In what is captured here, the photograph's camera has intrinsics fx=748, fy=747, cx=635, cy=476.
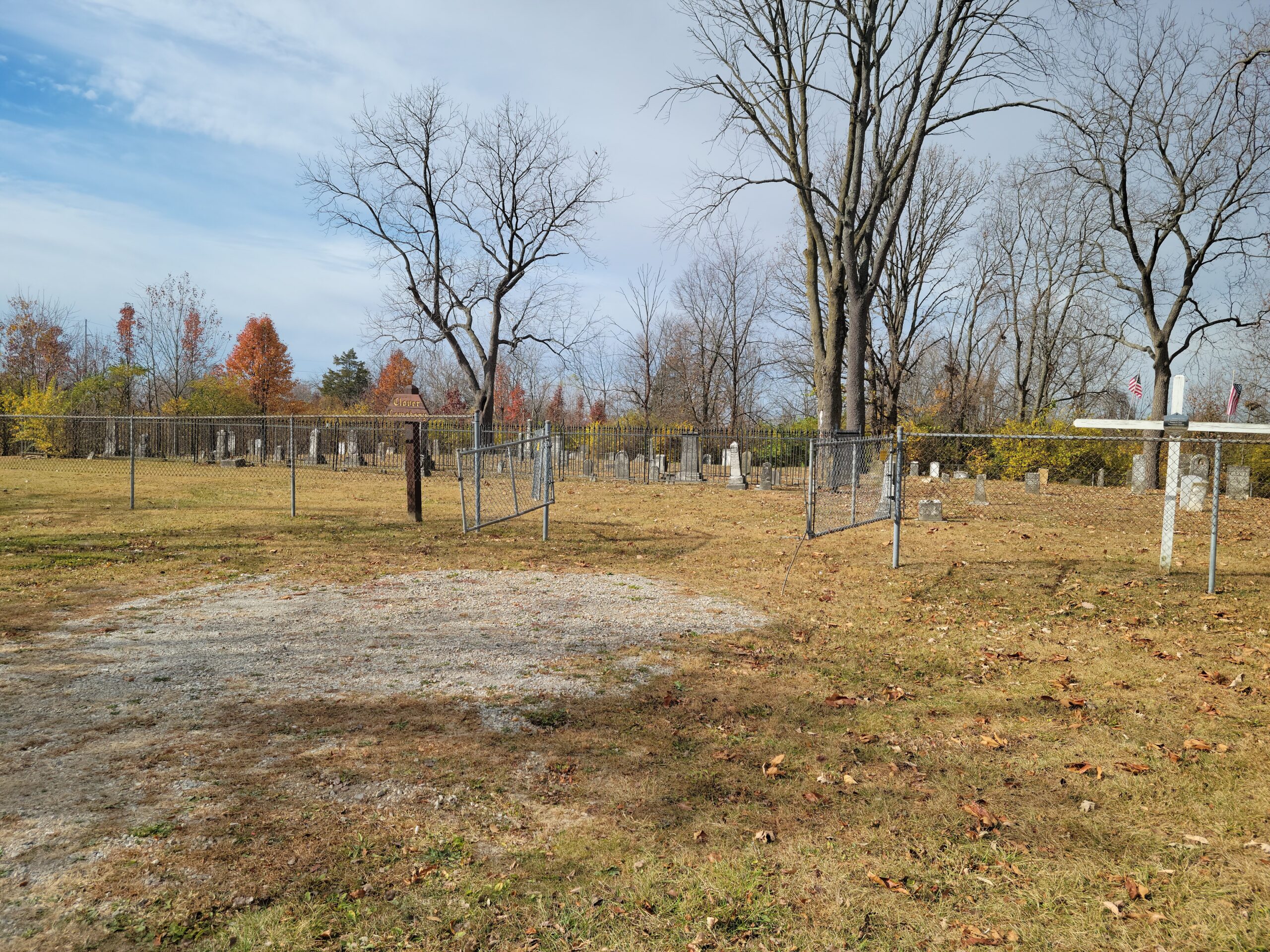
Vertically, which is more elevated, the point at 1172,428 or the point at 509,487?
the point at 1172,428

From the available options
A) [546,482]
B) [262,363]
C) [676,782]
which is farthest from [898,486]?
[262,363]

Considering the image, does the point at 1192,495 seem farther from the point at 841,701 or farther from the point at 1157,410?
the point at 841,701

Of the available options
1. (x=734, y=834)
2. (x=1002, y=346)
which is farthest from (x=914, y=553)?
(x=1002, y=346)

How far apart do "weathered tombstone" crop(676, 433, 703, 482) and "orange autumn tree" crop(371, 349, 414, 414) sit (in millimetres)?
49166

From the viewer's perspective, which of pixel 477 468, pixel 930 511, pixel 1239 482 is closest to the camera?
pixel 477 468

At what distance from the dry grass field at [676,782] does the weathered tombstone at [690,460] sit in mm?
17226

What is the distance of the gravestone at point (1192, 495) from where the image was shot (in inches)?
692

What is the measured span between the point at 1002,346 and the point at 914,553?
3483 cm

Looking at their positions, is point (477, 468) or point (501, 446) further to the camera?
point (477, 468)

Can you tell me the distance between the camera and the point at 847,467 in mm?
15797

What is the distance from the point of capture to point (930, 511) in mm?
15922

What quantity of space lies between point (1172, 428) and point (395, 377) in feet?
227

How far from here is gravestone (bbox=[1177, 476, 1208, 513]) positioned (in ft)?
57.7

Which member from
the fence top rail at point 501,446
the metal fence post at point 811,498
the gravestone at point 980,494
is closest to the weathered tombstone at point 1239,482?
the gravestone at point 980,494
